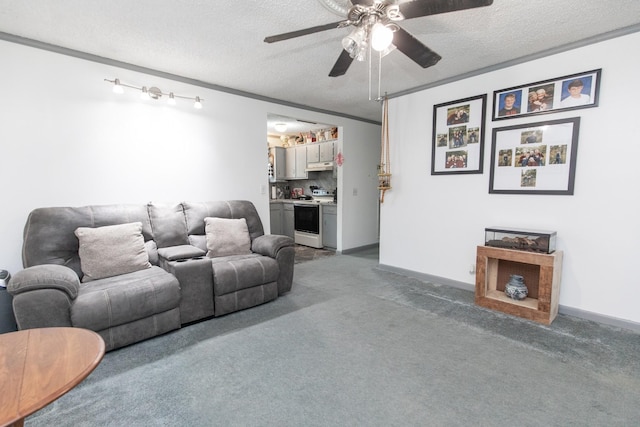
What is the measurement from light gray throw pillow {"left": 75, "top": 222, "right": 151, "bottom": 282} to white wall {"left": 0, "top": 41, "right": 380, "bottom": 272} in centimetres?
51

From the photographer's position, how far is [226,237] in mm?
3166

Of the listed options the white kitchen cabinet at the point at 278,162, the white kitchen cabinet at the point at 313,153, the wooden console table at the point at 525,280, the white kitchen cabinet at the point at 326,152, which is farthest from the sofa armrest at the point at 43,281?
the white kitchen cabinet at the point at 278,162

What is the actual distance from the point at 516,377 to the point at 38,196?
12.9ft

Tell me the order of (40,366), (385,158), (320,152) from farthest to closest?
(320,152), (385,158), (40,366)

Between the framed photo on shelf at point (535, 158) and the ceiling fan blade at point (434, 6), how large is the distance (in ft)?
6.22

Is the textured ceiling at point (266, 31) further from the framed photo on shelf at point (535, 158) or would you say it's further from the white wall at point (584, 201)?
the framed photo on shelf at point (535, 158)

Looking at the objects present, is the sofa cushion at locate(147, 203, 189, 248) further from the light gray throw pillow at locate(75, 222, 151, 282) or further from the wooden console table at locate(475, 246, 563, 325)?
the wooden console table at locate(475, 246, 563, 325)

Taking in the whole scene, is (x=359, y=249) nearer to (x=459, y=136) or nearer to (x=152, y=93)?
(x=459, y=136)

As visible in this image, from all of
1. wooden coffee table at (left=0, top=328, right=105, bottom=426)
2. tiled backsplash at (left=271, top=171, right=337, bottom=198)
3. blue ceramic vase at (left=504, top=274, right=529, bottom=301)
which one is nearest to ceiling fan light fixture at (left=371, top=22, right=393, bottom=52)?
wooden coffee table at (left=0, top=328, right=105, bottom=426)

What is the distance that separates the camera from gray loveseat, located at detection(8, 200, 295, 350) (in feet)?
6.40

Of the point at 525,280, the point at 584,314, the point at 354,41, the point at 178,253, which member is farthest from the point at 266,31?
the point at 584,314

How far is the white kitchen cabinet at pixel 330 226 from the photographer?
534 centimetres

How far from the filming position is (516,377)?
1.85 metres

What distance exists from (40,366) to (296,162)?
219 inches
